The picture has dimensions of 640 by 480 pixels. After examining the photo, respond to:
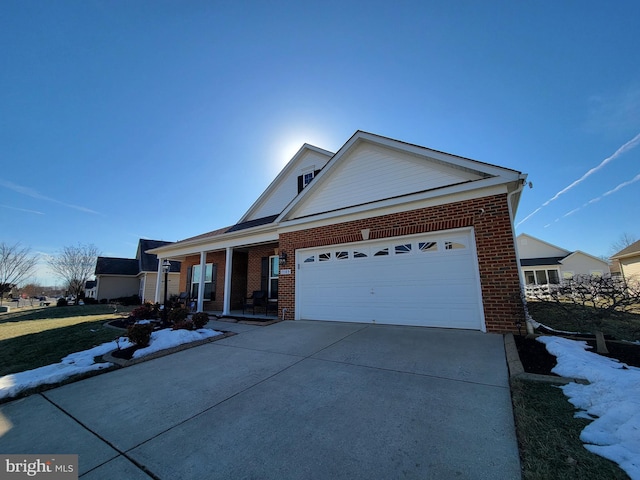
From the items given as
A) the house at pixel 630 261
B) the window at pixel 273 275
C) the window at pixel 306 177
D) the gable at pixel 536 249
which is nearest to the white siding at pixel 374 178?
the window at pixel 273 275

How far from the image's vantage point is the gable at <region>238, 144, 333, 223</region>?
1268 cm

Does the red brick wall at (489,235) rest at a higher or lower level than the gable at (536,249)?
lower

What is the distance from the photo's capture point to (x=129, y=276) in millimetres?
29250

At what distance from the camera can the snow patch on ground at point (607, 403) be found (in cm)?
194

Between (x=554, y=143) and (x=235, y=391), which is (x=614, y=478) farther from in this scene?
(x=554, y=143)

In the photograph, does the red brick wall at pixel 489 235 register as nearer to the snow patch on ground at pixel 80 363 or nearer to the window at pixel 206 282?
the snow patch on ground at pixel 80 363

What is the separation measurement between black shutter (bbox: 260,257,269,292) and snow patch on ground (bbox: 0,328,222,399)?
4681 mm

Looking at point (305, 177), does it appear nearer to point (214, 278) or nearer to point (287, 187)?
point (287, 187)

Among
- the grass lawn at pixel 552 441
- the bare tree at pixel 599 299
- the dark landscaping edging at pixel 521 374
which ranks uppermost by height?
the bare tree at pixel 599 299

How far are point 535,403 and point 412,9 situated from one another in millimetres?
9495

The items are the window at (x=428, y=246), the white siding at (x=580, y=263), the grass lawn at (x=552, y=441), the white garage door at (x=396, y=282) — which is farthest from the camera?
the white siding at (x=580, y=263)

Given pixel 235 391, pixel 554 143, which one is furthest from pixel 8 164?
pixel 554 143

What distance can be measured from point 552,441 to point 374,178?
703 cm

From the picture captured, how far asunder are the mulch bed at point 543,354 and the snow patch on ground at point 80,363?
6.92 meters
